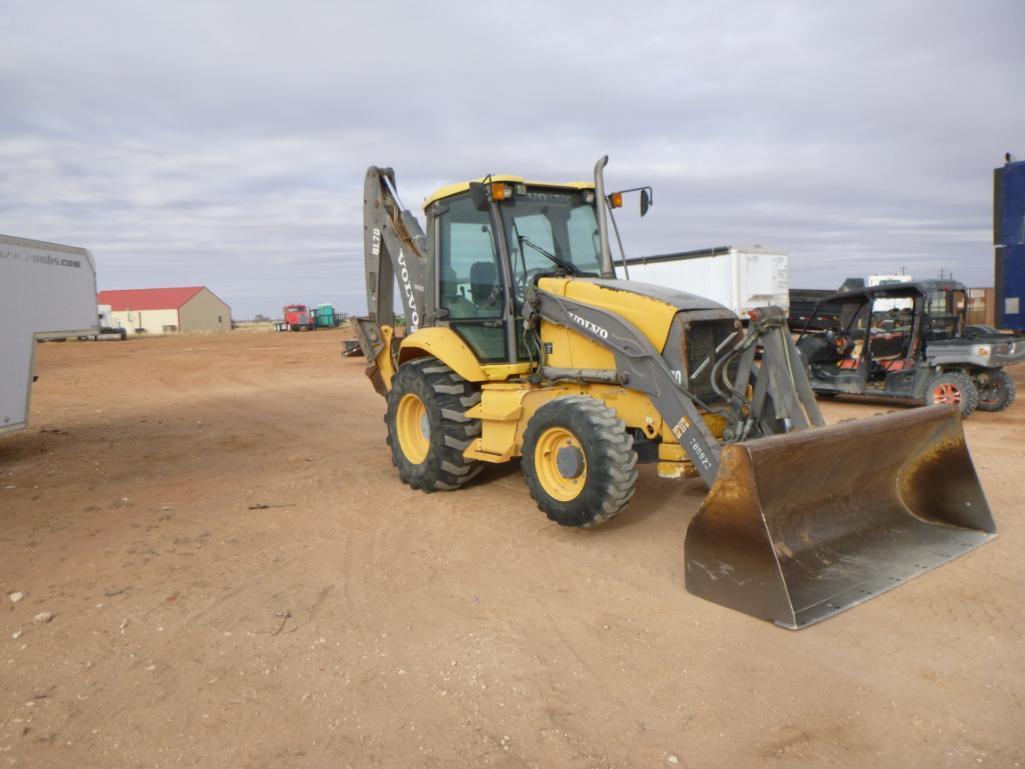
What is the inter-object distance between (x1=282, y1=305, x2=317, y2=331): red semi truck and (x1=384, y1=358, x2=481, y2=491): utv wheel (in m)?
45.1

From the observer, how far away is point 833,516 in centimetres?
491

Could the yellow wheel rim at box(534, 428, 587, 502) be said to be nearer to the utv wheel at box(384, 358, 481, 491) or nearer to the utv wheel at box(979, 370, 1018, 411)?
the utv wheel at box(384, 358, 481, 491)

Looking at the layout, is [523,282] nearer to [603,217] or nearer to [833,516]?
[603,217]

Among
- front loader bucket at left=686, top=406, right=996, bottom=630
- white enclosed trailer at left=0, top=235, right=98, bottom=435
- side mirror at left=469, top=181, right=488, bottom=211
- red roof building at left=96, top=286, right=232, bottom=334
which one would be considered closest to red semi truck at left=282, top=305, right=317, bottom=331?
red roof building at left=96, top=286, right=232, bottom=334

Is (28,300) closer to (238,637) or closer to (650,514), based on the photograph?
(238,637)

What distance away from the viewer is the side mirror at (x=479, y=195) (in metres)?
5.97

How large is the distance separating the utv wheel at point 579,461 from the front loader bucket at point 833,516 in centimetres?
76

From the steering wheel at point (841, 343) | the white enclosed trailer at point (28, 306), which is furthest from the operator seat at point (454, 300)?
the steering wheel at point (841, 343)

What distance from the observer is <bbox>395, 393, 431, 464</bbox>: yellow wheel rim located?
24.1ft

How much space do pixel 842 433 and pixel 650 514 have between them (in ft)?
6.15

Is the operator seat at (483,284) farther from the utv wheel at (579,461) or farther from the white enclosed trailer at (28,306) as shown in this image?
the white enclosed trailer at (28,306)

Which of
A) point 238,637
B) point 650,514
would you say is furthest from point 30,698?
point 650,514

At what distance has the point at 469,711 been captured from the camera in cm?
338

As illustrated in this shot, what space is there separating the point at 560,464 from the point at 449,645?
5.77 feet
